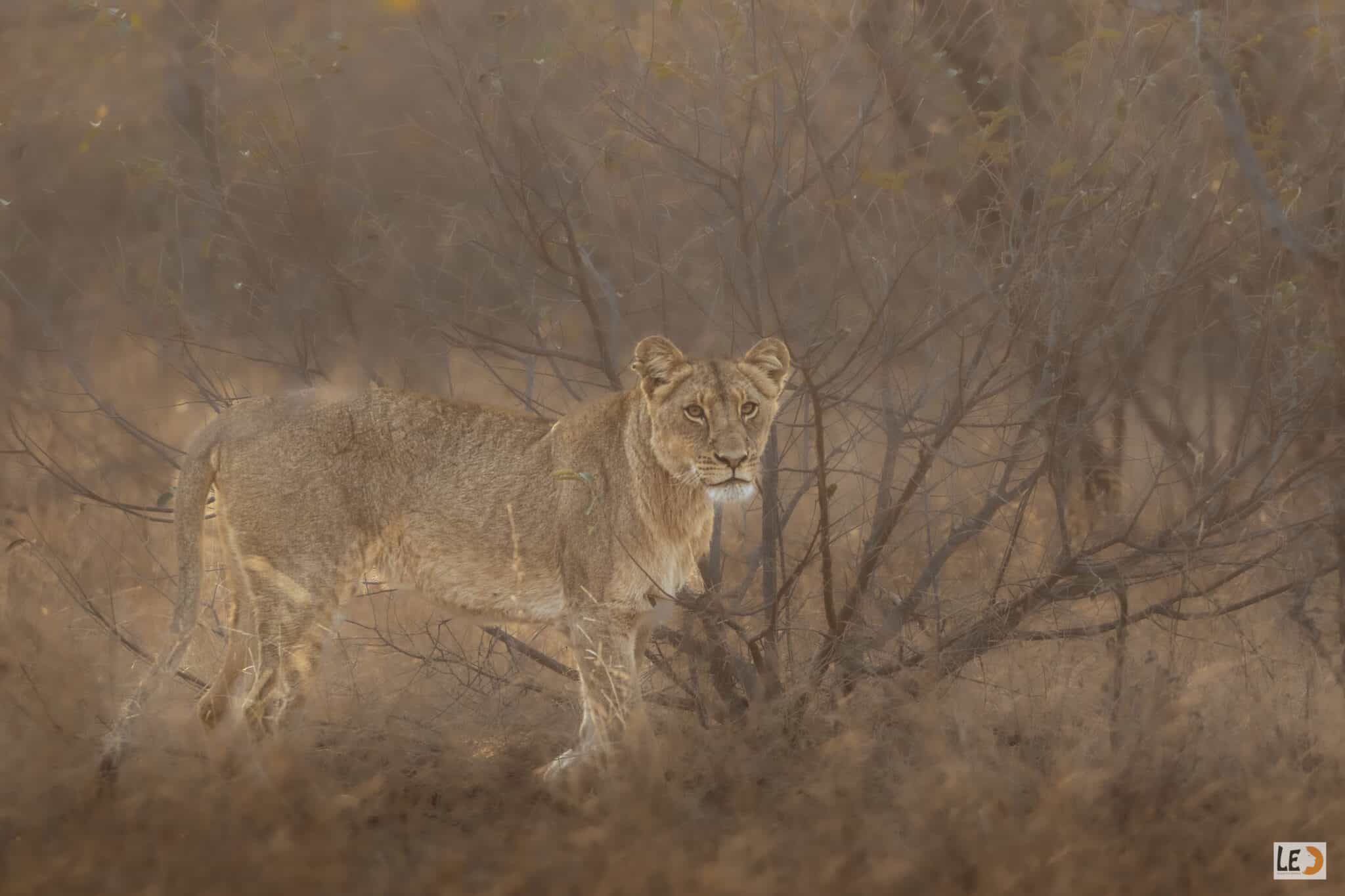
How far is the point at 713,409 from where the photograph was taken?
553cm

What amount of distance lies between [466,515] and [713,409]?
1212 mm

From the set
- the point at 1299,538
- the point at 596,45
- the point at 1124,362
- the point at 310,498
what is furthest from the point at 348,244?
the point at 1299,538

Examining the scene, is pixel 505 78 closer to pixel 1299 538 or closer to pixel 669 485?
pixel 669 485

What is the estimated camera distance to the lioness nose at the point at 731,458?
544 centimetres

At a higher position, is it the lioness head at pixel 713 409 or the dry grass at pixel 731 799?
the lioness head at pixel 713 409

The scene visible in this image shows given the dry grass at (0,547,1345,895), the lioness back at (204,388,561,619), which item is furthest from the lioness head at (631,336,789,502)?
the dry grass at (0,547,1345,895)

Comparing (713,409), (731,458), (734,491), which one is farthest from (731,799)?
(713,409)

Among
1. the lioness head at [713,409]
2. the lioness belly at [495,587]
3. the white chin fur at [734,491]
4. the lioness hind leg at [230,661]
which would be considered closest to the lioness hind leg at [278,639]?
the lioness hind leg at [230,661]

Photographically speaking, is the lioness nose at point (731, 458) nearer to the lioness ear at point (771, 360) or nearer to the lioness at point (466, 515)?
the lioness at point (466, 515)

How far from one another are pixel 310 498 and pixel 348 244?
272cm

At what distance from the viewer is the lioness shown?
224 inches

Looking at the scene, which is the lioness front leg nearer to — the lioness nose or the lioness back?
the lioness back

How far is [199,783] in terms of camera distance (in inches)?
210

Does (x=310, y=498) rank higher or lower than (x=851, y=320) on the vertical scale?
lower
